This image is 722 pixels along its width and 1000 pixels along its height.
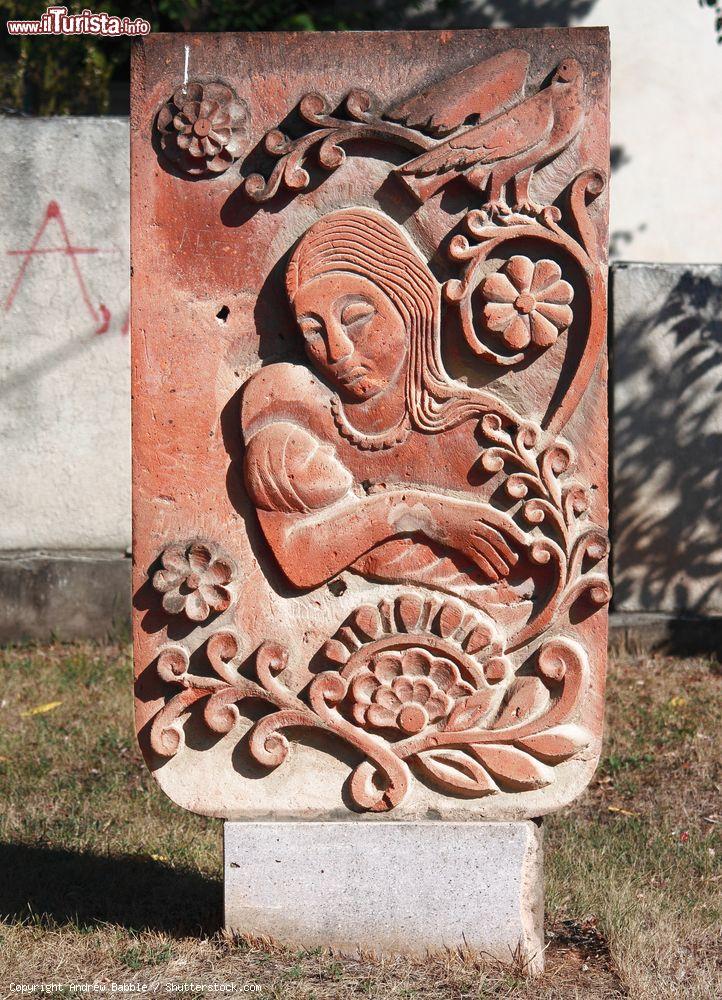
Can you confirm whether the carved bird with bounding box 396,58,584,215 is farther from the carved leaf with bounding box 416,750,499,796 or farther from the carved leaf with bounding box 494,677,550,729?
the carved leaf with bounding box 416,750,499,796

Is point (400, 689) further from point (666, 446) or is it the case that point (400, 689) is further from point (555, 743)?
point (666, 446)

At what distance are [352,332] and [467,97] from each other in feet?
1.88

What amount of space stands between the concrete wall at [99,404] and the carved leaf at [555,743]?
288 centimetres

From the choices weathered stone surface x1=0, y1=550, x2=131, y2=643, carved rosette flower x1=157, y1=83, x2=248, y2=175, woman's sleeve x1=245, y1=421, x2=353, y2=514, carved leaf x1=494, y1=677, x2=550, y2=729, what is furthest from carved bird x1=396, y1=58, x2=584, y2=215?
weathered stone surface x1=0, y1=550, x2=131, y2=643

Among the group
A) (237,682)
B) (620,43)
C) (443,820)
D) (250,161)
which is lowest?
(443,820)

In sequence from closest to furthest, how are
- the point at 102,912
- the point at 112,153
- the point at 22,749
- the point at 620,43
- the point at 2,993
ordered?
the point at 2,993, the point at 102,912, the point at 22,749, the point at 112,153, the point at 620,43

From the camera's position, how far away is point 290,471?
2705 millimetres

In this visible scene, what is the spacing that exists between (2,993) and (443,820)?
1047mm

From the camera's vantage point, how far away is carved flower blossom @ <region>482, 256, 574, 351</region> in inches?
106

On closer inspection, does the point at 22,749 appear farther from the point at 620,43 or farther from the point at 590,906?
the point at 620,43

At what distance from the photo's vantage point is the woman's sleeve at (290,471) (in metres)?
2.70

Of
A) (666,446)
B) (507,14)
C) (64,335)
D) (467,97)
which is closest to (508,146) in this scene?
(467,97)

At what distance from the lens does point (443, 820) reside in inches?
110

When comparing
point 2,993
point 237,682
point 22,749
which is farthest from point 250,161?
point 22,749
